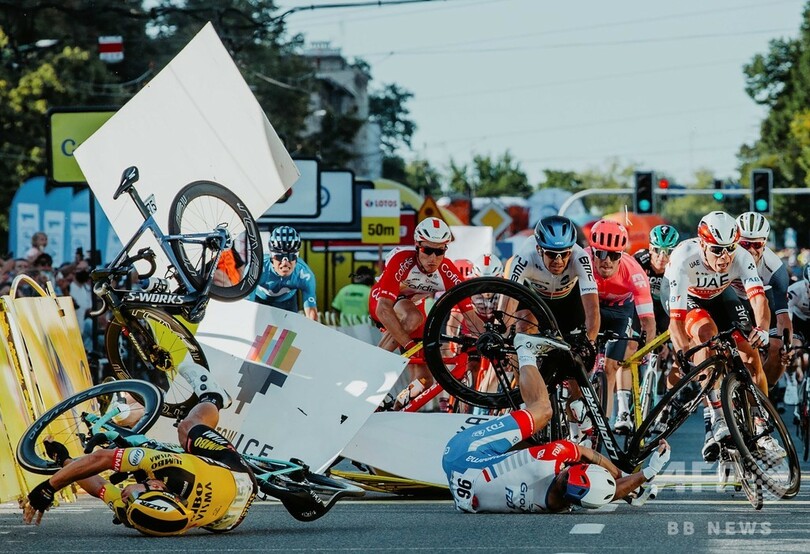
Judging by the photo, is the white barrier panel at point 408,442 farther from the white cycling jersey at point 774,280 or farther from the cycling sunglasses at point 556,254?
the white cycling jersey at point 774,280

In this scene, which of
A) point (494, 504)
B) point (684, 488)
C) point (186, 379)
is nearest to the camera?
point (494, 504)

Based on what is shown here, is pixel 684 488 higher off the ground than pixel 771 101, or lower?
lower

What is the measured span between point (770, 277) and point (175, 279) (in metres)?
4.72

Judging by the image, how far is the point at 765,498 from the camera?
34.8 feet

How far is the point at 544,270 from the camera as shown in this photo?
1212 centimetres

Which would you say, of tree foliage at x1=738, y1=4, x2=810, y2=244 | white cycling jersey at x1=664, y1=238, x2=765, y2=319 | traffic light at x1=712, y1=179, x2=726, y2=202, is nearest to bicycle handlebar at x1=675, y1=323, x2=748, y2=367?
white cycling jersey at x1=664, y1=238, x2=765, y2=319

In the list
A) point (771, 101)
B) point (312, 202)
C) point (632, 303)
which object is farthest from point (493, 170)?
point (632, 303)

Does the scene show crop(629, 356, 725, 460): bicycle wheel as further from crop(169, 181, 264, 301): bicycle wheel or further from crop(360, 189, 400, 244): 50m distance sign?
crop(360, 189, 400, 244): 50m distance sign

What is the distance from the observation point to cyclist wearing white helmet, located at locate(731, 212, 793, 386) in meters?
12.6

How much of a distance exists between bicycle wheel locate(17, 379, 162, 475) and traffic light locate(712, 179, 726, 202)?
31.5m

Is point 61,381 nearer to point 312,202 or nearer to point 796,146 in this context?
point 312,202

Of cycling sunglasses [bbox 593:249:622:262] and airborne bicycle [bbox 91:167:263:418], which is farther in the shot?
cycling sunglasses [bbox 593:249:622:262]

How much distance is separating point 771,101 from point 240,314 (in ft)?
295

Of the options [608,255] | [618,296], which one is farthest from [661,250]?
[608,255]
